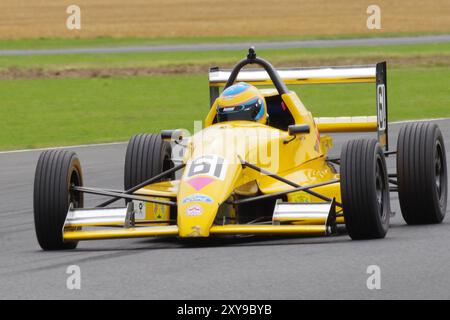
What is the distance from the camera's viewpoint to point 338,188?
11.1 metres

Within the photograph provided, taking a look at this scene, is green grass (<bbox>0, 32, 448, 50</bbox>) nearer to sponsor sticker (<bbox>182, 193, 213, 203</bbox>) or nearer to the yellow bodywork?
the yellow bodywork

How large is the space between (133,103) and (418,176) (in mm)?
19525

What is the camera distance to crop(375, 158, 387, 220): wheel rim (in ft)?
34.8

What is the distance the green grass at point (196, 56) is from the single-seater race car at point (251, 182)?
1124 inches

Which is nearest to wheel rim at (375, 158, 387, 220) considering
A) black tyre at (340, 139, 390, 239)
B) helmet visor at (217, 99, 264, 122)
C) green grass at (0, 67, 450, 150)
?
black tyre at (340, 139, 390, 239)

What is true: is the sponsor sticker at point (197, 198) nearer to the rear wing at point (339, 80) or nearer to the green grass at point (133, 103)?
the rear wing at point (339, 80)

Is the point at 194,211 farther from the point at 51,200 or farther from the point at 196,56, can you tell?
the point at 196,56

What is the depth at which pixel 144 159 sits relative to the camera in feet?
39.3

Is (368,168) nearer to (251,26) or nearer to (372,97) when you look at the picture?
(372,97)

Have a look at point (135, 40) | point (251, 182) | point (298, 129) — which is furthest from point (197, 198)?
point (135, 40)

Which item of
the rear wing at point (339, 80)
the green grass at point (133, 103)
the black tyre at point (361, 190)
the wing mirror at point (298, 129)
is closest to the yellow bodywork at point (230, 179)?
the wing mirror at point (298, 129)
